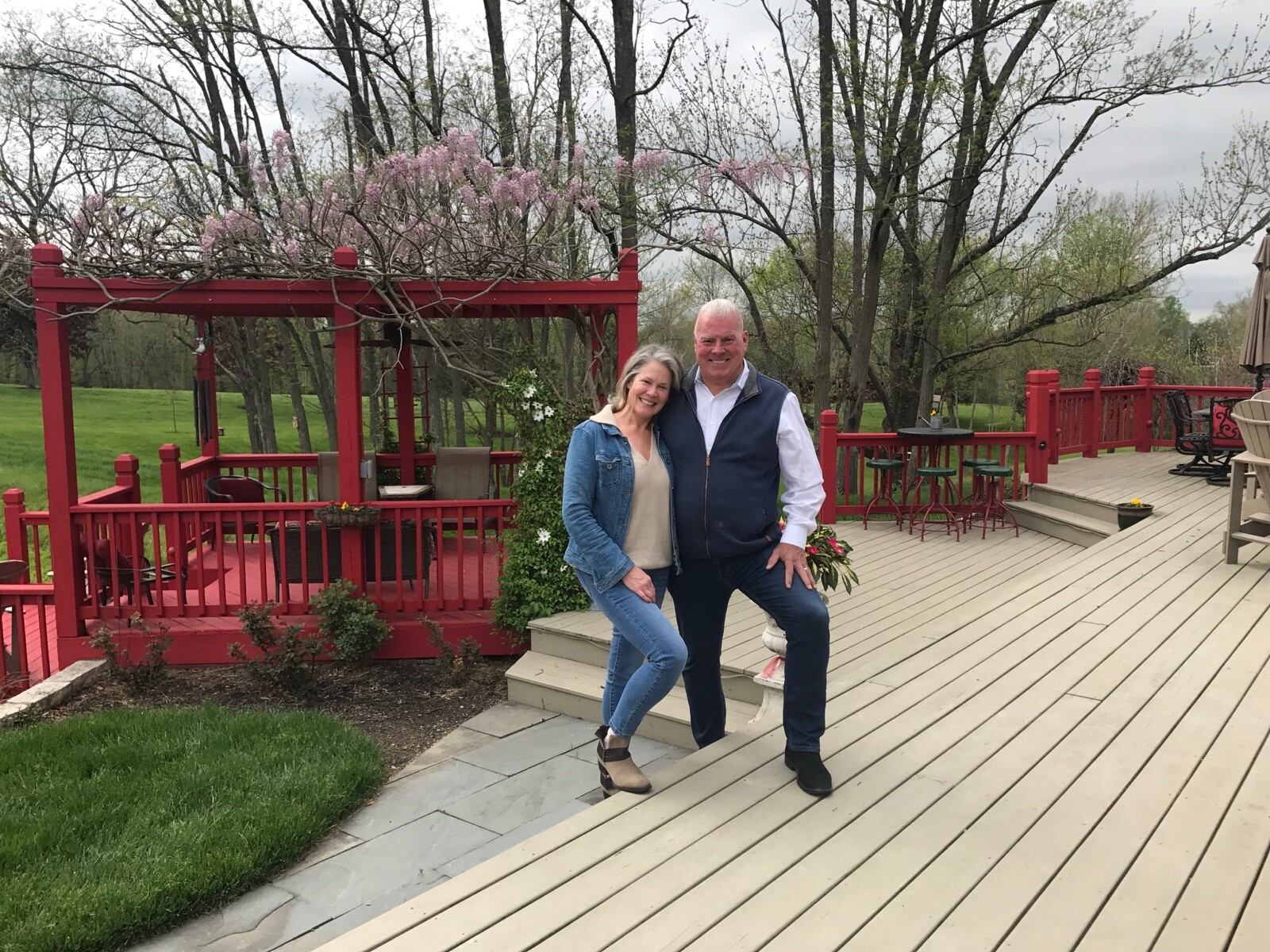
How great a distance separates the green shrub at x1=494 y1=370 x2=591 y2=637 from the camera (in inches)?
226

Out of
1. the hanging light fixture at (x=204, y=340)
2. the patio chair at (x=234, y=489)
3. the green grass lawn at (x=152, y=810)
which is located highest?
the hanging light fixture at (x=204, y=340)

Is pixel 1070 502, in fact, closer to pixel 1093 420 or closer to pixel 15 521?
pixel 1093 420

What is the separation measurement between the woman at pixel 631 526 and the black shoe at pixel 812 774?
48 cm

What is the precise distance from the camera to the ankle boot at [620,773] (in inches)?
112

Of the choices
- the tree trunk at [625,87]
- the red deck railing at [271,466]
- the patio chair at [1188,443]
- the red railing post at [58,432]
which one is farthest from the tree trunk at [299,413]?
the patio chair at [1188,443]

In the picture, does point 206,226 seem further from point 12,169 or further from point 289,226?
point 12,169

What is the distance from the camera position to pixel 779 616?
9.20 feet

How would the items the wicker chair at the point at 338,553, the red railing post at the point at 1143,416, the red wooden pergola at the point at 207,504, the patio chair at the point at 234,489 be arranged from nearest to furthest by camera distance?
the red wooden pergola at the point at 207,504 → the wicker chair at the point at 338,553 → the patio chair at the point at 234,489 → the red railing post at the point at 1143,416

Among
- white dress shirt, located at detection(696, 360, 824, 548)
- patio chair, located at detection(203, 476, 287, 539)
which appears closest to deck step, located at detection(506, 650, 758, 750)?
white dress shirt, located at detection(696, 360, 824, 548)

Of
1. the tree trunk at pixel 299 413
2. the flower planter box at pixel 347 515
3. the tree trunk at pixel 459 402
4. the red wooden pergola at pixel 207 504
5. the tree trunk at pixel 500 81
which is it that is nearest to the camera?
the red wooden pergola at pixel 207 504

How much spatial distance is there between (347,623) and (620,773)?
3567 mm

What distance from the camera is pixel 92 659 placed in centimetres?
599

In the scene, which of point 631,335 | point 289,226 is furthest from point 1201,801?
point 289,226

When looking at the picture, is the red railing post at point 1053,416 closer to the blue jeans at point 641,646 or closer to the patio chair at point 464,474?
the patio chair at point 464,474
